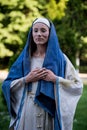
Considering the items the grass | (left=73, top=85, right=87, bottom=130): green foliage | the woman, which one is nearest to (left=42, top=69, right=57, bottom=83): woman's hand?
the woman

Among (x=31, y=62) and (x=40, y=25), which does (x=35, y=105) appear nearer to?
(x=31, y=62)

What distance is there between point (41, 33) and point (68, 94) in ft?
1.68

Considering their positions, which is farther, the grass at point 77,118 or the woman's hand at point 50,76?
the grass at point 77,118

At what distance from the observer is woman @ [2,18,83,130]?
3.19 m

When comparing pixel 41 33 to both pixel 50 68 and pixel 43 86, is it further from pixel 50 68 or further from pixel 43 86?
pixel 43 86

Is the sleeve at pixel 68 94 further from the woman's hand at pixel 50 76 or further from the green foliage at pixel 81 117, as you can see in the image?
the green foliage at pixel 81 117

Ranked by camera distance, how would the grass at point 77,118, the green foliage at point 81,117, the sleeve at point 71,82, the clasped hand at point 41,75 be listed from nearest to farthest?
the clasped hand at point 41,75
the sleeve at point 71,82
the grass at point 77,118
the green foliage at point 81,117

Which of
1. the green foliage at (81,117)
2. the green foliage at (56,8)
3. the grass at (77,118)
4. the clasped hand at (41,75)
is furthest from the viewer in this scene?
the green foliage at (56,8)

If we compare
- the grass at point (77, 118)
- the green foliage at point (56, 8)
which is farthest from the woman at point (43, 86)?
the green foliage at point (56, 8)

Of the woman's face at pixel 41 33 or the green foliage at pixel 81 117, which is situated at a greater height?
the woman's face at pixel 41 33

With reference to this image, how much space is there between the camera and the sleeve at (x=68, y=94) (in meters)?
3.23

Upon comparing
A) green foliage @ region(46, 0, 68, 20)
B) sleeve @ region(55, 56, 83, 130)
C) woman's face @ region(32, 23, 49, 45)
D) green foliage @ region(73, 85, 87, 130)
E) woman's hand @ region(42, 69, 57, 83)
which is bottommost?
green foliage @ region(46, 0, 68, 20)

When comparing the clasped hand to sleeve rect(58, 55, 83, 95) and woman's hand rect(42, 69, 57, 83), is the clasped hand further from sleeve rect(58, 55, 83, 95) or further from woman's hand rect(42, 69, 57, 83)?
sleeve rect(58, 55, 83, 95)

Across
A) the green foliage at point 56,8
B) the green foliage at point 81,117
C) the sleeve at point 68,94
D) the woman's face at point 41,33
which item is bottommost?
the green foliage at point 56,8
